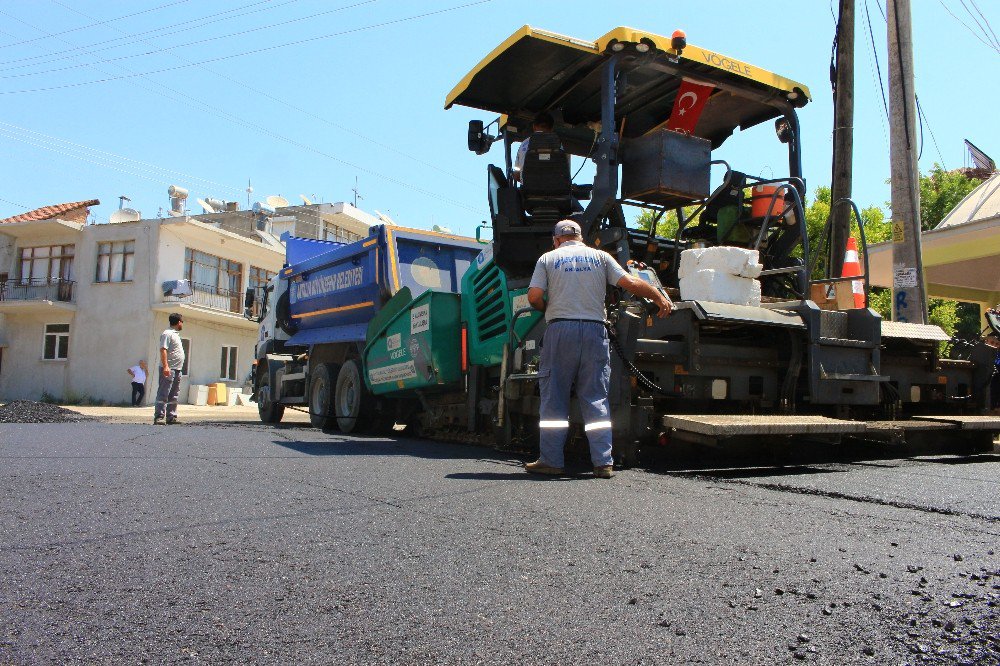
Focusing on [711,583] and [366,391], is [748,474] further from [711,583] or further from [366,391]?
[366,391]

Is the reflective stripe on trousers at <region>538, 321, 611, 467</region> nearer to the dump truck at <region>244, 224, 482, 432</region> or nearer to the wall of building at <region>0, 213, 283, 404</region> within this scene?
the dump truck at <region>244, 224, 482, 432</region>

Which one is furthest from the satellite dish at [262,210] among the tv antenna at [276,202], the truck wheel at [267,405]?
the truck wheel at [267,405]

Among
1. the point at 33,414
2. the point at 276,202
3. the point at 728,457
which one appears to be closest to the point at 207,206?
the point at 276,202

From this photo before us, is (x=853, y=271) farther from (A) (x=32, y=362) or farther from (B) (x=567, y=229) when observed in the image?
(A) (x=32, y=362)

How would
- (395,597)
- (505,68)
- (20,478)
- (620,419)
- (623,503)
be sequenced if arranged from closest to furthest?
(395,597)
(623,503)
(20,478)
(620,419)
(505,68)

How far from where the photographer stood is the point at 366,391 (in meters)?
9.34

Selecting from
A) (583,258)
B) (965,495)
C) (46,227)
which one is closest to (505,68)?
(583,258)

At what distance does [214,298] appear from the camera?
3112cm

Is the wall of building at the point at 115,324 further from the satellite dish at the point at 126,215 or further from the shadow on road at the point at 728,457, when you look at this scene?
the shadow on road at the point at 728,457

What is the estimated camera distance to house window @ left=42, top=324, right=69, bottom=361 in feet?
100.0

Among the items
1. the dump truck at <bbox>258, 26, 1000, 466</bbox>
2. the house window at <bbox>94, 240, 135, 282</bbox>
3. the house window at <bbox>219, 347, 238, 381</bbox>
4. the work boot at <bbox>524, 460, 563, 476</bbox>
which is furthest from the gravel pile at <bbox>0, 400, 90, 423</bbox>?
the house window at <bbox>219, 347, 238, 381</bbox>

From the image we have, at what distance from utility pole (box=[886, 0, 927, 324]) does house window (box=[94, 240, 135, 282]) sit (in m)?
26.6

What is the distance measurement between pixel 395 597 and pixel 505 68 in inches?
186

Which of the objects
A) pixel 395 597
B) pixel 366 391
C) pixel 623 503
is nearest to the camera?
pixel 395 597
